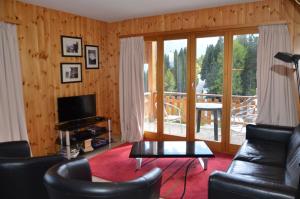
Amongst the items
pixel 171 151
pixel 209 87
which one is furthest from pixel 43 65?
pixel 209 87

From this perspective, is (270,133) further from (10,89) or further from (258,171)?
(10,89)

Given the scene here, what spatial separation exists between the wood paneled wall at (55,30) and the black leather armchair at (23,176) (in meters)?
1.93

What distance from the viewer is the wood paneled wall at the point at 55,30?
11.9 feet

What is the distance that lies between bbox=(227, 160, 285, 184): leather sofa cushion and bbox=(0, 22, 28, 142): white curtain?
300 centimetres

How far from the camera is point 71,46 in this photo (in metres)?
4.42

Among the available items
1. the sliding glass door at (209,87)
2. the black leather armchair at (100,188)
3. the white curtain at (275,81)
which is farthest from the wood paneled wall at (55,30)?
the black leather armchair at (100,188)

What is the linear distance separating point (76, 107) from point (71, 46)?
1143 millimetres

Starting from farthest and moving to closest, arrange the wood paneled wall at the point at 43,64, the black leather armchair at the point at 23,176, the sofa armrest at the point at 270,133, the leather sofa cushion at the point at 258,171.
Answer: the wood paneled wall at the point at 43,64, the sofa armrest at the point at 270,133, the leather sofa cushion at the point at 258,171, the black leather armchair at the point at 23,176

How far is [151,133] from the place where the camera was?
500 cm

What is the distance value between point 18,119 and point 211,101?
125 inches

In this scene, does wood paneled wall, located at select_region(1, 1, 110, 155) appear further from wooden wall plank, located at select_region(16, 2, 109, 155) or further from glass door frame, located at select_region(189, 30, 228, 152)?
glass door frame, located at select_region(189, 30, 228, 152)

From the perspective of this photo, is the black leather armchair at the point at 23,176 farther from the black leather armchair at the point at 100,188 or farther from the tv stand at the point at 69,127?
the tv stand at the point at 69,127

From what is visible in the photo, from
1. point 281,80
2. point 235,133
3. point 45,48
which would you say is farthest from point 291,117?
point 45,48

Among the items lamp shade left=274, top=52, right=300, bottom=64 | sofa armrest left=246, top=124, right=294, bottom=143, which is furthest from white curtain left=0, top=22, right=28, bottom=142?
lamp shade left=274, top=52, right=300, bottom=64
